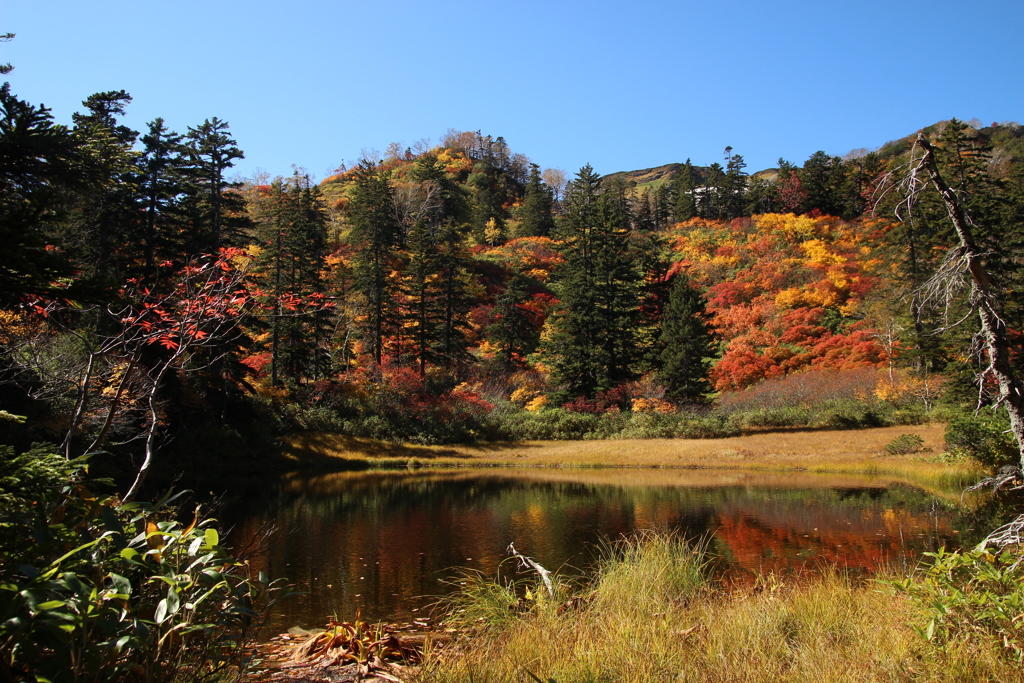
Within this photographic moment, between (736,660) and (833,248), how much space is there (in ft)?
180

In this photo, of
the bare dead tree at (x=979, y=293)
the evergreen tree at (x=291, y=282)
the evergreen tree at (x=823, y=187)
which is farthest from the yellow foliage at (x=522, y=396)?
the evergreen tree at (x=823, y=187)

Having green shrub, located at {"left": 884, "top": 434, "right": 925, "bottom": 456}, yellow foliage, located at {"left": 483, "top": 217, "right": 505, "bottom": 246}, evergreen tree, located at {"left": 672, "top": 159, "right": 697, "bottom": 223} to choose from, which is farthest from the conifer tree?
evergreen tree, located at {"left": 672, "top": 159, "right": 697, "bottom": 223}

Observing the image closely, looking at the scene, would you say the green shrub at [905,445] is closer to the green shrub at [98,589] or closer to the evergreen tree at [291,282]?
the green shrub at [98,589]

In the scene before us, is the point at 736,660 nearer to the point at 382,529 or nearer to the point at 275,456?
the point at 382,529

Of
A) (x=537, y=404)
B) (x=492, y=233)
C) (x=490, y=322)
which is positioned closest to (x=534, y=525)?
(x=537, y=404)

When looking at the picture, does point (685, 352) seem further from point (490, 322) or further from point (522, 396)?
point (490, 322)

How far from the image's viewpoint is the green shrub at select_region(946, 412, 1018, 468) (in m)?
16.5

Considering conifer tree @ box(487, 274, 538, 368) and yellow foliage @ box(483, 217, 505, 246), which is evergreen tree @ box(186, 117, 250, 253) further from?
yellow foliage @ box(483, 217, 505, 246)

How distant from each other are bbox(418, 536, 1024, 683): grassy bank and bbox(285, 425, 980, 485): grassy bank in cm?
1860

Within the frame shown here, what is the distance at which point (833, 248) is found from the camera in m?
52.0

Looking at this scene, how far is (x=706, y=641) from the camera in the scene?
4.87 meters

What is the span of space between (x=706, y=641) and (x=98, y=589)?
412cm

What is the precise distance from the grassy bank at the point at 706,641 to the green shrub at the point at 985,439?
13.5 metres

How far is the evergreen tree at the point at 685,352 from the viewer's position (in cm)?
3519
